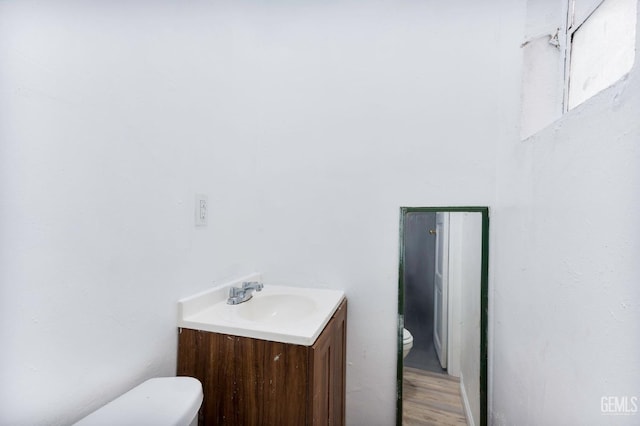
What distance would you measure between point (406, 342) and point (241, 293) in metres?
0.84

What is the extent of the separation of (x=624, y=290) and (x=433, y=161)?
2.98ft

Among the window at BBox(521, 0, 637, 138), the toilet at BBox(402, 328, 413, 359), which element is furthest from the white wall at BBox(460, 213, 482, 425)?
the window at BBox(521, 0, 637, 138)

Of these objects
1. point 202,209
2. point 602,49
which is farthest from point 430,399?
point 602,49

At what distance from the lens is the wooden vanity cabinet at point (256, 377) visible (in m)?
0.86

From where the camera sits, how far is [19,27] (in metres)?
0.59

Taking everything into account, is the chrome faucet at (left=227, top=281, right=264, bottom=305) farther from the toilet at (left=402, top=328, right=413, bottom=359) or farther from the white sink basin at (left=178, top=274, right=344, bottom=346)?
the toilet at (left=402, top=328, right=413, bottom=359)

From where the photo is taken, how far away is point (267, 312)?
1353mm

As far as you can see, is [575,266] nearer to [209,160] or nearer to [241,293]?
[241,293]

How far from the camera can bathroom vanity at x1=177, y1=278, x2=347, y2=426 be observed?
2.84 feet

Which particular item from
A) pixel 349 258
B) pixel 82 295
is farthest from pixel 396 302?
pixel 82 295

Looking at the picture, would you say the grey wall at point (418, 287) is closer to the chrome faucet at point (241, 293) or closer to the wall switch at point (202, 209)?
the chrome faucet at point (241, 293)

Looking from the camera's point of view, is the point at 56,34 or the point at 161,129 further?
the point at 161,129

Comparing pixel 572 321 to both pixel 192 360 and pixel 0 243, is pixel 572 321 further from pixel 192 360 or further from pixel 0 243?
pixel 0 243

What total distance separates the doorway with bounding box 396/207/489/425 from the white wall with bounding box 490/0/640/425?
0.20m
